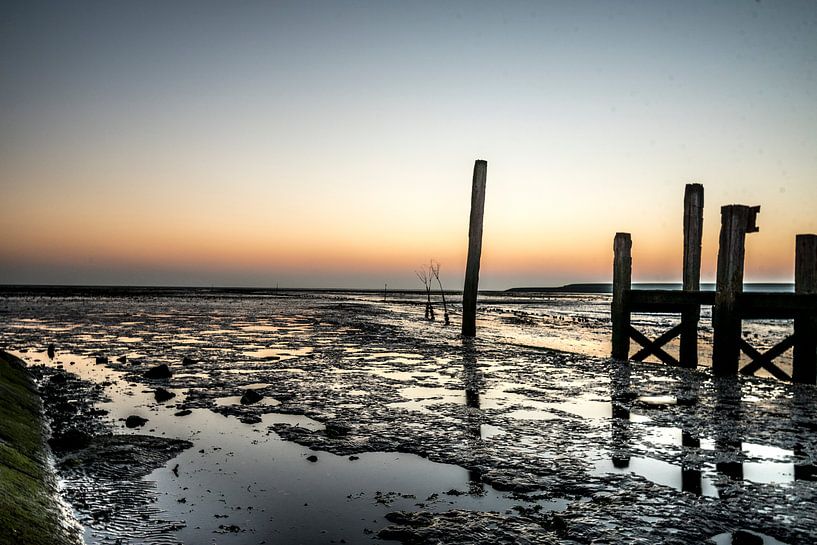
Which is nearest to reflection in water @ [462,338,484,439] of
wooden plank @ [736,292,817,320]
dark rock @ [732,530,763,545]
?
dark rock @ [732,530,763,545]

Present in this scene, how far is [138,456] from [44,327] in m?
24.0

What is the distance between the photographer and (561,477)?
5496 millimetres

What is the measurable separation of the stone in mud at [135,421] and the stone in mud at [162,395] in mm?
1443

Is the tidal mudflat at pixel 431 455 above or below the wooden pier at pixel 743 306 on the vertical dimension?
below

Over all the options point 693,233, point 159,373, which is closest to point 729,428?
point 693,233

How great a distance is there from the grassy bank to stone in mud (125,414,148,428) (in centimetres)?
101

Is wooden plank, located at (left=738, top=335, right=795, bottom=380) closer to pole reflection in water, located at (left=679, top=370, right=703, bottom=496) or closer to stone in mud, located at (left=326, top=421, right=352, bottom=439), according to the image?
pole reflection in water, located at (left=679, top=370, right=703, bottom=496)

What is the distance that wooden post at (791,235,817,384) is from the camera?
38.1 feet

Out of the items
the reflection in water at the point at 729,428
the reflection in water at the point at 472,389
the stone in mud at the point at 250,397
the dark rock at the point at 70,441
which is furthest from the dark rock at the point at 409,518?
the stone in mud at the point at 250,397

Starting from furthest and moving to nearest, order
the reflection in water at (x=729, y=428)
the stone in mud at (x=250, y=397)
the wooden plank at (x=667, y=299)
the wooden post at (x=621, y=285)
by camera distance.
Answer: the wooden post at (x=621, y=285) < the wooden plank at (x=667, y=299) < the stone in mud at (x=250, y=397) < the reflection in water at (x=729, y=428)

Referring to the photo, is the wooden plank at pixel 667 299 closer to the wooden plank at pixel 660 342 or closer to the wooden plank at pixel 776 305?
the wooden plank at pixel 660 342

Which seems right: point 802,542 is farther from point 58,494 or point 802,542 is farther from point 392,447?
point 58,494

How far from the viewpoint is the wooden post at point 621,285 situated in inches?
605

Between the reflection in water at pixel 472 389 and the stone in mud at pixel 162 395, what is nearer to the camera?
the reflection in water at pixel 472 389
